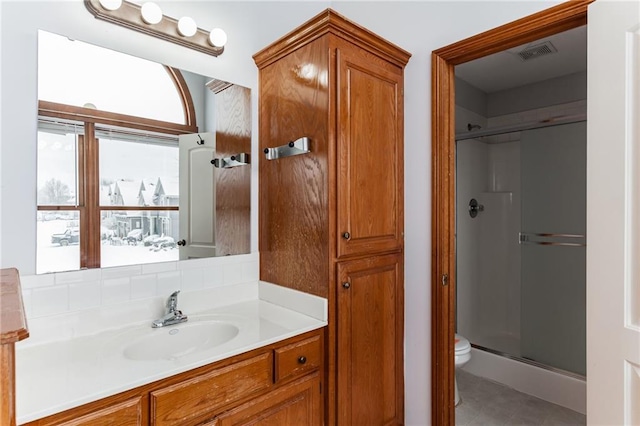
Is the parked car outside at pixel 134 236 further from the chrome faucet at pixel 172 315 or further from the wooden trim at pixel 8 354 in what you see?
the wooden trim at pixel 8 354

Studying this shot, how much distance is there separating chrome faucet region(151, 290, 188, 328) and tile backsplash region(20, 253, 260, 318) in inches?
2.9

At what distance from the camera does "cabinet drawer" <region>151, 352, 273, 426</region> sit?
40.5 inches

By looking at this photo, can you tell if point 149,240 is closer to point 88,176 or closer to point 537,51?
point 88,176

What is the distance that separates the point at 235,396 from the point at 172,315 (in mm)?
467

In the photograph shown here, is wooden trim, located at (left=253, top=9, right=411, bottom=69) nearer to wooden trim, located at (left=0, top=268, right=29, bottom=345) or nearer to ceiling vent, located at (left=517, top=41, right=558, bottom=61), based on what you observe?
ceiling vent, located at (left=517, top=41, right=558, bottom=61)

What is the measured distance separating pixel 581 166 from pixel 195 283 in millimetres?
2863

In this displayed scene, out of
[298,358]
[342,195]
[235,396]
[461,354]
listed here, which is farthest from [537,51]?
[235,396]

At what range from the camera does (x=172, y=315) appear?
1454mm

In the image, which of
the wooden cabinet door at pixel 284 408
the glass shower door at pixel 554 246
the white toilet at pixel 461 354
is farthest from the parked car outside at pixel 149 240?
the glass shower door at pixel 554 246

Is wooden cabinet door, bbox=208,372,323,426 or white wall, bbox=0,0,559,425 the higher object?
white wall, bbox=0,0,559,425

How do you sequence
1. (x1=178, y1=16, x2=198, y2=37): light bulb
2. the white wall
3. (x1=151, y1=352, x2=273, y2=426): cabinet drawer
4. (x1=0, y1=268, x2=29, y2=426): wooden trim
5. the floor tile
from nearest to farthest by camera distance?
(x1=0, y1=268, x2=29, y2=426): wooden trim, (x1=151, y1=352, x2=273, y2=426): cabinet drawer, the white wall, (x1=178, y1=16, x2=198, y2=37): light bulb, the floor tile

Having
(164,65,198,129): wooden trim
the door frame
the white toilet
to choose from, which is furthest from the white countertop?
the white toilet

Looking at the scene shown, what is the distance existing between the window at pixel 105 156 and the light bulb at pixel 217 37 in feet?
0.74

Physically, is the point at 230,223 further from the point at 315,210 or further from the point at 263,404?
the point at 263,404
